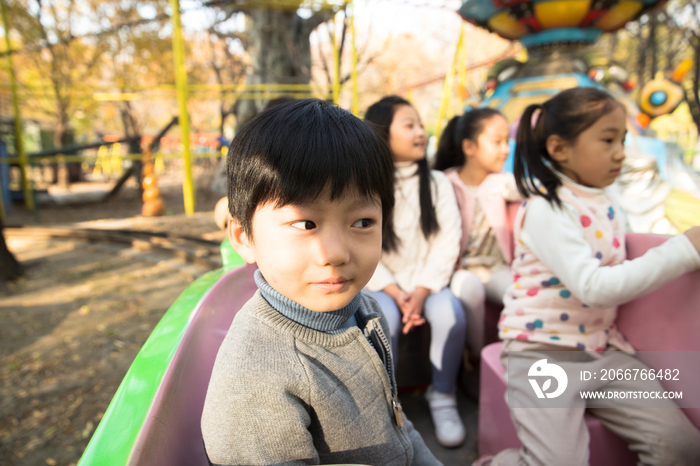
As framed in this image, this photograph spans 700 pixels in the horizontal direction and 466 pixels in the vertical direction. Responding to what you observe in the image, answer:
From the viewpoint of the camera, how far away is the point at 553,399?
1112 millimetres

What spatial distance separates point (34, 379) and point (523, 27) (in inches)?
160

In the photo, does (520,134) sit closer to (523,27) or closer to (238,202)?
(238,202)

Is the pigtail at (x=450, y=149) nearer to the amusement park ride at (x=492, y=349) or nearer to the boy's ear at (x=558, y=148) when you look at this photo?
the boy's ear at (x=558, y=148)

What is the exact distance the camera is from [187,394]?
0.78 meters

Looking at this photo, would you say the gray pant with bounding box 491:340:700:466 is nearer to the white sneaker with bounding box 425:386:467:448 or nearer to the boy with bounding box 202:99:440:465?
the white sneaker with bounding box 425:386:467:448

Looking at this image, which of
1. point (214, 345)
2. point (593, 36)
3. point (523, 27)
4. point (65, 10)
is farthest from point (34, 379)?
point (65, 10)

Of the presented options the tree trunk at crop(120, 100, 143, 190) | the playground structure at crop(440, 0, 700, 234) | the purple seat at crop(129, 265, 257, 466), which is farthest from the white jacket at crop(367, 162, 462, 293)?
the tree trunk at crop(120, 100, 143, 190)

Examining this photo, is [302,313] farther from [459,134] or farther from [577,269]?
[459,134]

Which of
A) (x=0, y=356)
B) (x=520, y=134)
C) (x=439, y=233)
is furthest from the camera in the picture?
(x=0, y=356)

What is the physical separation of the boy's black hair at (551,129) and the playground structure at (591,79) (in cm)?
178

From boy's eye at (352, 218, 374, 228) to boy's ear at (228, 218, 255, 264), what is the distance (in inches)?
7.5

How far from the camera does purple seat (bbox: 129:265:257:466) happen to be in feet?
2.04

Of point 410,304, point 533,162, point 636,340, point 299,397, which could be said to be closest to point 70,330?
point 410,304

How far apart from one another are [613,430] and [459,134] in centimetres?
149
